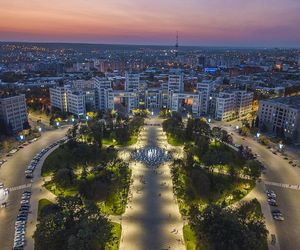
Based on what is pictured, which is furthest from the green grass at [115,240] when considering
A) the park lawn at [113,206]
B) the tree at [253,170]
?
the tree at [253,170]

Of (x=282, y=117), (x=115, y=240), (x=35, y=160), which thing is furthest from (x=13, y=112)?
(x=282, y=117)

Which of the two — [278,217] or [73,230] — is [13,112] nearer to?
[73,230]

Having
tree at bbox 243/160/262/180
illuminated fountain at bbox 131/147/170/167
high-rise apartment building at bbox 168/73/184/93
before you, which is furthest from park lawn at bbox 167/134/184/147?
high-rise apartment building at bbox 168/73/184/93

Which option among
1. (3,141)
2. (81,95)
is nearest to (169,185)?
(3,141)

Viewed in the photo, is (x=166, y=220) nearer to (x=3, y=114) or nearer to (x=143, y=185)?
(x=143, y=185)

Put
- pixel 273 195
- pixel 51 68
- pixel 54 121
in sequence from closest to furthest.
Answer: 1. pixel 273 195
2. pixel 54 121
3. pixel 51 68

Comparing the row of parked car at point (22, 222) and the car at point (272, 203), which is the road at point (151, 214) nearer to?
the row of parked car at point (22, 222)

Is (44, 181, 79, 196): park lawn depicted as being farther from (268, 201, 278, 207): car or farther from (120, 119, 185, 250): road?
(268, 201, 278, 207): car
